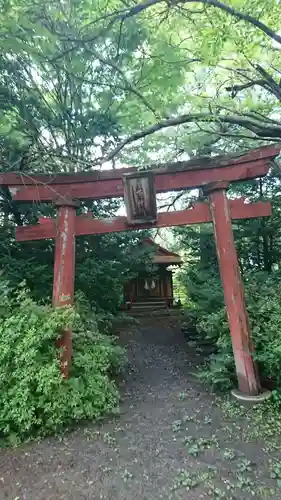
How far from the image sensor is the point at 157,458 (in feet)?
10.6

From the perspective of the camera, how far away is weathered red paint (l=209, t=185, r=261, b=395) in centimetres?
459

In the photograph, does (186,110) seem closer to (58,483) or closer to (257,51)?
(257,51)

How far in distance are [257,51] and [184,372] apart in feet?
18.6

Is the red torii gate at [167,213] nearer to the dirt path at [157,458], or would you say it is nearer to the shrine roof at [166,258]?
the dirt path at [157,458]

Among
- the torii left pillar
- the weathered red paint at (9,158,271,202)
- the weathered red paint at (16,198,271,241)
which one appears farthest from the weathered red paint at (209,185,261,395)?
the torii left pillar

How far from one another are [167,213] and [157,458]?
3445mm

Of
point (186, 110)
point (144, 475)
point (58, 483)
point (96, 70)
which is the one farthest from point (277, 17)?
point (58, 483)

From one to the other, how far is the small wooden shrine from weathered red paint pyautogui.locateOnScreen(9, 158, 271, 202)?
803 cm

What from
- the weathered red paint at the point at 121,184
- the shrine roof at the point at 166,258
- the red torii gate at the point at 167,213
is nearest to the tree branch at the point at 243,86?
the red torii gate at the point at 167,213

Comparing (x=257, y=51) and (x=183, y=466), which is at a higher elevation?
(x=257, y=51)

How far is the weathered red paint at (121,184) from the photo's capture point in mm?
5168

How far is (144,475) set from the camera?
9.78 ft

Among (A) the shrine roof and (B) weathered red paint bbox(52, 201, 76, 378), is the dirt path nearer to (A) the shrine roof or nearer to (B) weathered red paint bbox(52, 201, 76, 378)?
(B) weathered red paint bbox(52, 201, 76, 378)

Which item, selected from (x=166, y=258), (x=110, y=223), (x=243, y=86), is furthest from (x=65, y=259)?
(x=166, y=258)
